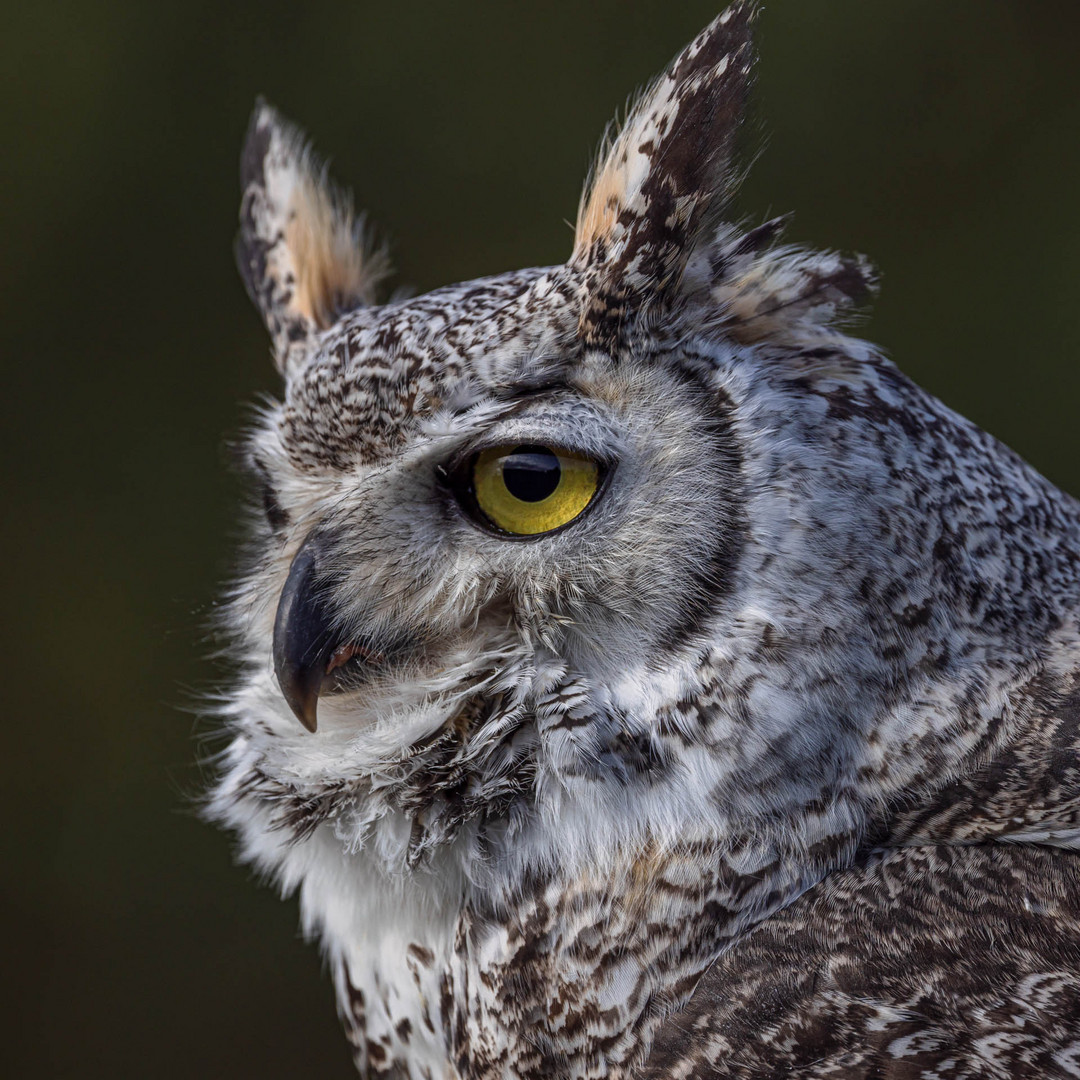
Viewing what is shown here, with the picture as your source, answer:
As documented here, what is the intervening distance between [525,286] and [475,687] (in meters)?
0.35

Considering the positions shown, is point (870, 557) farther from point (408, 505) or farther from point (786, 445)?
point (408, 505)

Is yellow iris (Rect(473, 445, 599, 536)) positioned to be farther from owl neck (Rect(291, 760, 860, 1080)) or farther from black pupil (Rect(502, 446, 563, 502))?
owl neck (Rect(291, 760, 860, 1080))

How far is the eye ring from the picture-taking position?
91cm

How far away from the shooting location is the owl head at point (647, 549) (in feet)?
2.88

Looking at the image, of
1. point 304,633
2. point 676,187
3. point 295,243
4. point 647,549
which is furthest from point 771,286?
point 295,243

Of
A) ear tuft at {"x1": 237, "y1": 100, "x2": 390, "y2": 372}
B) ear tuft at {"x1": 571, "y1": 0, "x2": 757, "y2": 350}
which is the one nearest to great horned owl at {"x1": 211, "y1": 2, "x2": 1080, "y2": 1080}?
ear tuft at {"x1": 571, "y1": 0, "x2": 757, "y2": 350}

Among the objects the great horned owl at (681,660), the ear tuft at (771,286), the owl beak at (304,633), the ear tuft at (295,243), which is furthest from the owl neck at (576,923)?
the ear tuft at (295,243)

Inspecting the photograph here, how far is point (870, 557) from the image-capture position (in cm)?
88

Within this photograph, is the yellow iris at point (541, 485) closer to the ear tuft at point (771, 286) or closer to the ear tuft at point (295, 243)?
the ear tuft at point (771, 286)

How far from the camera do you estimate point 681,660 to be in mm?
891

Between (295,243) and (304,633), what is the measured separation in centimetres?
55

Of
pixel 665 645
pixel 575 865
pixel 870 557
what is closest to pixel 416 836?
pixel 575 865

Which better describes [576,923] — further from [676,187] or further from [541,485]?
[676,187]

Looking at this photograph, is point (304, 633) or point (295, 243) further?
point (295, 243)
